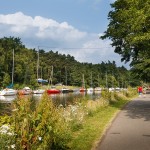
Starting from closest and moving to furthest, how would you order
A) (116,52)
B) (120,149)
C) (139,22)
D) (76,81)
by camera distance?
(120,149), (139,22), (116,52), (76,81)

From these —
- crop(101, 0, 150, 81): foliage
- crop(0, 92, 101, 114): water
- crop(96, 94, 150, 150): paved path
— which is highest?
crop(101, 0, 150, 81): foliage

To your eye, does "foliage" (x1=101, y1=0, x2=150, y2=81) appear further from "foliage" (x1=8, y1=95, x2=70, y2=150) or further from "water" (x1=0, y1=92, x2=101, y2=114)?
"foliage" (x1=8, y1=95, x2=70, y2=150)

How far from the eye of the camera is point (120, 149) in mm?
11406

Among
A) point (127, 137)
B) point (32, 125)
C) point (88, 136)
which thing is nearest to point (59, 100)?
point (88, 136)

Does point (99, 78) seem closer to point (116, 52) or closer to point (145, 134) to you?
point (116, 52)

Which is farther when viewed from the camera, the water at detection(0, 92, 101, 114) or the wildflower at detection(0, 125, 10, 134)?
the water at detection(0, 92, 101, 114)

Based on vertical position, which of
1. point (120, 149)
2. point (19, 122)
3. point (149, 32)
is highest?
point (149, 32)

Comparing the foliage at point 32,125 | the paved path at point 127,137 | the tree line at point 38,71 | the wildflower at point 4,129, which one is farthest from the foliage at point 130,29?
the tree line at point 38,71

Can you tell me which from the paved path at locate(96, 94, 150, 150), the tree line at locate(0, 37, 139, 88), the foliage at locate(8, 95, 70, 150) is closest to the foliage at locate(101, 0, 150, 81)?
the paved path at locate(96, 94, 150, 150)

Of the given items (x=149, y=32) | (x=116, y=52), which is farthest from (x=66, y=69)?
(x=149, y=32)

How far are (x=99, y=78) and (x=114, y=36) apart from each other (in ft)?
469

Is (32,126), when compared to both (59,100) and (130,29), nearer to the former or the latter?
(130,29)

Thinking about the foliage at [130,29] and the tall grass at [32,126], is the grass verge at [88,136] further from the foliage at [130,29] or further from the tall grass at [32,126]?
the foliage at [130,29]

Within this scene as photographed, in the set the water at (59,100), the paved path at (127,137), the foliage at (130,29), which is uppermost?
the foliage at (130,29)
